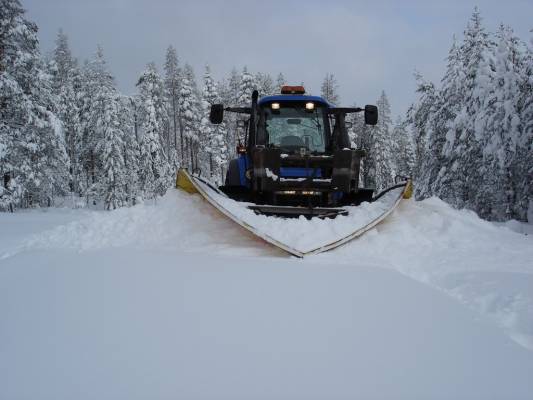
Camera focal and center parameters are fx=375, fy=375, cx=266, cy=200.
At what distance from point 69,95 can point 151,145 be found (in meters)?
8.69

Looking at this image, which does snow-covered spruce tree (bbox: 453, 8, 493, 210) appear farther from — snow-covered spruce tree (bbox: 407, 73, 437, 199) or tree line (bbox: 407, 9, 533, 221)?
snow-covered spruce tree (bbox: 407, 73, 437, 199)

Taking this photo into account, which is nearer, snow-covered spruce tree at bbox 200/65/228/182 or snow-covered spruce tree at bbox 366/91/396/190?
snow-covered spruce tree at bbox 366/91/396/190

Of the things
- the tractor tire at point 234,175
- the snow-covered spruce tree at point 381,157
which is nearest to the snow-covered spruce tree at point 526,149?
the tractor tire at point 234,175

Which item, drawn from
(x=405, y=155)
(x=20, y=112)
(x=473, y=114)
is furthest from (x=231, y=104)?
(x=473, y=114)

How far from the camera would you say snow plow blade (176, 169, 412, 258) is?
4020 mm

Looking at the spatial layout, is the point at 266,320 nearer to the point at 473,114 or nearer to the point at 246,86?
the point at 473,114

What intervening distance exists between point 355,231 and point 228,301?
1.99 m

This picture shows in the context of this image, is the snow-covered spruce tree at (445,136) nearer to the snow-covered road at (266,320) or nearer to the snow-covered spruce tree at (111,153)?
the snow-covered road at (266,320)

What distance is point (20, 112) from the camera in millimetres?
15984

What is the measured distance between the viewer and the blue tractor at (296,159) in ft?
17.9

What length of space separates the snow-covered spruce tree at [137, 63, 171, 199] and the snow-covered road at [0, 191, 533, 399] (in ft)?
84.8

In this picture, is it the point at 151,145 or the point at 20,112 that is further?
the point at 151,145

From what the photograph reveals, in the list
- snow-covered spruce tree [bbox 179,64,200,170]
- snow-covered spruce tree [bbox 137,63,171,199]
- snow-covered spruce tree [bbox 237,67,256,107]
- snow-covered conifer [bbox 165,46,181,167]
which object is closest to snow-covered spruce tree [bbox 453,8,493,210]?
snow-covered spruce tree [bbox 237,67,256,107]

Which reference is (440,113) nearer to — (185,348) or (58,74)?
(185,348)
